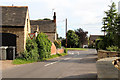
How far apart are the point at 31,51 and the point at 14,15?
532 centimetres

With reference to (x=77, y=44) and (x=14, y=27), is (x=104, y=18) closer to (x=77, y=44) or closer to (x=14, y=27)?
(x=14, y=27)

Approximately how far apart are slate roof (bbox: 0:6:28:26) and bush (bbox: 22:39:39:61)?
2.48m

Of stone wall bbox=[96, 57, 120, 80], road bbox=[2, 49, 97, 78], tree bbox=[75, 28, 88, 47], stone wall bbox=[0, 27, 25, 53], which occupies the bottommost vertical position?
road bbox=[2, 49, 97, 78]

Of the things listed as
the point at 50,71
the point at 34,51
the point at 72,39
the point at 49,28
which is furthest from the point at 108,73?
the point at 72,39

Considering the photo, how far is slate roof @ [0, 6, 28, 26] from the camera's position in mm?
21144

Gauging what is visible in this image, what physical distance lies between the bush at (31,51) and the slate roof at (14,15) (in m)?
2.48

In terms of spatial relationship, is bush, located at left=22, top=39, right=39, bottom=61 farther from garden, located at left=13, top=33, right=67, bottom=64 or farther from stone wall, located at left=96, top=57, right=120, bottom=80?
stone wall, located at left=96, top=57, right=120, bottom=80

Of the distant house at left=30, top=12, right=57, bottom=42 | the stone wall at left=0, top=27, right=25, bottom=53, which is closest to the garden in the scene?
the stone wall at left=0, top=27, right=25, bottom=53

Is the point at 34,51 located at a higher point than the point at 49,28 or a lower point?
lower

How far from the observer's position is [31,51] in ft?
66.7

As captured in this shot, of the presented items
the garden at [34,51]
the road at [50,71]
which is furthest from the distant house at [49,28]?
the road at [50,71]

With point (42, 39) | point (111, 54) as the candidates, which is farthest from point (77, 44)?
point (111, 54)

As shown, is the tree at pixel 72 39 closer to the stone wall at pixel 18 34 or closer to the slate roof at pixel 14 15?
the slate roof at pixel 14 15

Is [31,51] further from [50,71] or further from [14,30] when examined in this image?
[50,71]
